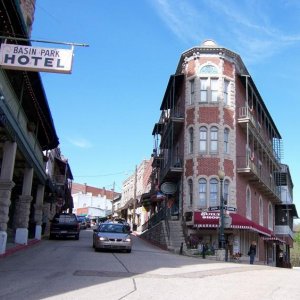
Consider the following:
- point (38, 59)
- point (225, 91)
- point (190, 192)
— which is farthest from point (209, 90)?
point (38, 59)

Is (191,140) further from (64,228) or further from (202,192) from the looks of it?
(64,228)

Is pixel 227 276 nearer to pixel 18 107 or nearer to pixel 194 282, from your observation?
pixel 194 282

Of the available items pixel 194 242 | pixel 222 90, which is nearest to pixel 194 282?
pixel 194 242

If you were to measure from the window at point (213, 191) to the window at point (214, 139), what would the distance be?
2121 millimetres

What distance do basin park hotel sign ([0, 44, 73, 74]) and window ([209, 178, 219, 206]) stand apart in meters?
21.5

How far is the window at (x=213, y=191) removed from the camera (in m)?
31.4

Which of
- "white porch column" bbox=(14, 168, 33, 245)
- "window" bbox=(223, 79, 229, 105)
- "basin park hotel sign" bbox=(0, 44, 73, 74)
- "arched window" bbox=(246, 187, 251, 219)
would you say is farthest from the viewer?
"arched window" bbox=(246, 187, 251, 219)

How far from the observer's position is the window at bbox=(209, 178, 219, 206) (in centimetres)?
3138

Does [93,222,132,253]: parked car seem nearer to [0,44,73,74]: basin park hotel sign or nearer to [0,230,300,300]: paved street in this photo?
[0,230,300,300]: paved street

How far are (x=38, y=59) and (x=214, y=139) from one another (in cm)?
2220

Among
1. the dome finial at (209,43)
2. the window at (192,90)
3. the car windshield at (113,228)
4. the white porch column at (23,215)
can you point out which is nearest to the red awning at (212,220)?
the car windshield at (113,228)

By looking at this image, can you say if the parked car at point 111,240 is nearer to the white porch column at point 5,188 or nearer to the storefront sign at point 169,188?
the white porch column at point 5,188

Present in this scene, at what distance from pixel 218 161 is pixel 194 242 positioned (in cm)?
604

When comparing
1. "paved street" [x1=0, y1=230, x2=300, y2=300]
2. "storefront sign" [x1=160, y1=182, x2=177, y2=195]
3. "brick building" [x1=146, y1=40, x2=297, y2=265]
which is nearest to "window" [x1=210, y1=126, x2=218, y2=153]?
"brick building" [x1=146, y1=40, x2=297, y2=265]
